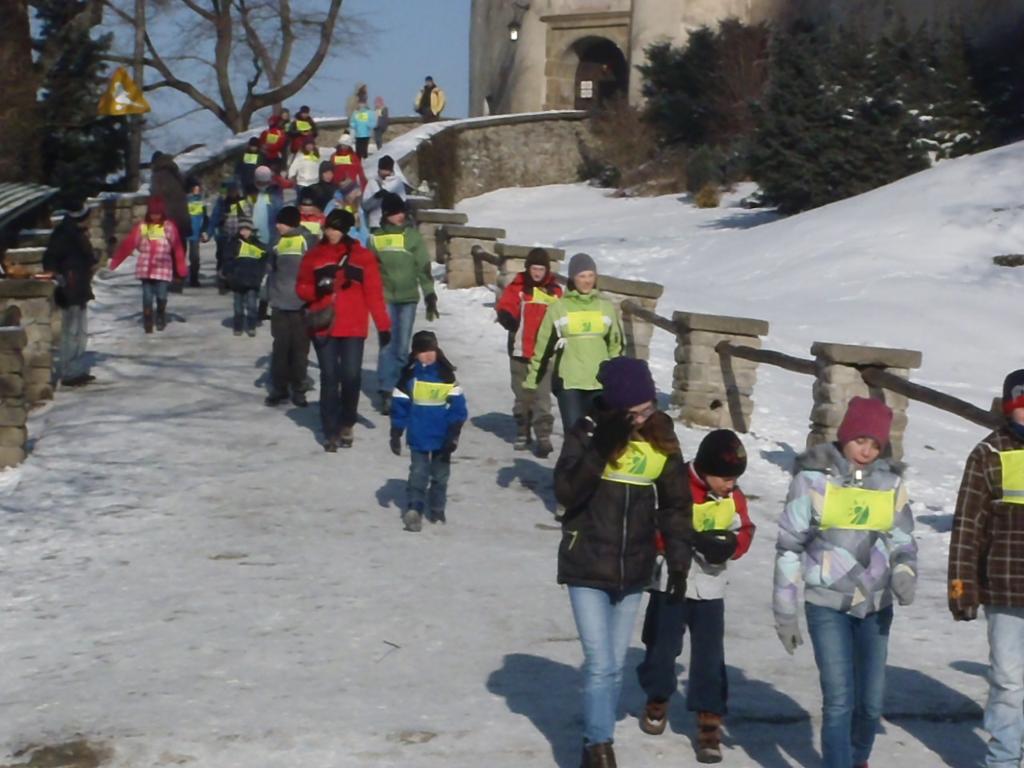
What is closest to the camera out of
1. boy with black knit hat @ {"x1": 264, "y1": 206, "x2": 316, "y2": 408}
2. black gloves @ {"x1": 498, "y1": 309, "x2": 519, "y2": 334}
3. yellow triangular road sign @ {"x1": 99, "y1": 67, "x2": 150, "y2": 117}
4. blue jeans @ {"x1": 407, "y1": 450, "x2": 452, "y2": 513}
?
blue jeans @ {"x1": 407, "y1": 450, "x2": 452, "y2": 513}

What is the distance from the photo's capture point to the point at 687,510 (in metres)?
6.18

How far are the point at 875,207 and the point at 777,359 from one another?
12653 millimetres

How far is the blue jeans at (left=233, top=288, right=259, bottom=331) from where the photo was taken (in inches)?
680

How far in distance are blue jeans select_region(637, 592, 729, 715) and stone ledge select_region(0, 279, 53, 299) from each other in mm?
8391

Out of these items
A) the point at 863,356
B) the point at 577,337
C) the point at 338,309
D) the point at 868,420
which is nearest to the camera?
the point at 868,420

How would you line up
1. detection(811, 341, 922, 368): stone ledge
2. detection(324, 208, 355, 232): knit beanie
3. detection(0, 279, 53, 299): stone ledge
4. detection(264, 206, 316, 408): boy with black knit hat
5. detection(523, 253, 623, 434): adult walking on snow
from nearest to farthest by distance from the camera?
detection(523, 253, 623, 434): adult walking on snow → detection(811, 341, 922, 368): stone ledge → detection(324, 208, 355, 232): knit beanie → detection(264, 206, 316, 408): boy with black knit hat → detection(0, 279, 53, 299): stone ledge

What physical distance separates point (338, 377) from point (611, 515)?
6.40 m

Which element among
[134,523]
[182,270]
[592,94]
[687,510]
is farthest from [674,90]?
[687,510]

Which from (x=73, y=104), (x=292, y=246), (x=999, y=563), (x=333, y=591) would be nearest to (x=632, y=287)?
(x=292, y=246)

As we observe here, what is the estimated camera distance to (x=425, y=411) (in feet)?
33.1

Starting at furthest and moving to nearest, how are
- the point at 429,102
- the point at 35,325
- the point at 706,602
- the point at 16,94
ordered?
the point at 429,102 → the point at 16,94 → the point at 35,325 → the point at 706,602

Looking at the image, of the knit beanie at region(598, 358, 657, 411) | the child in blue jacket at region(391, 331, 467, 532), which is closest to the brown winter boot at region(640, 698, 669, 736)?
the knit beanie at region(598, 358, 657, 411)

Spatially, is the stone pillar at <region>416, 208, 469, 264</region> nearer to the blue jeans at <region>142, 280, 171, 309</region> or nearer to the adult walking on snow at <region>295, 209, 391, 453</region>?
the blue jeans at <region>142, 280, 171, 309</region>

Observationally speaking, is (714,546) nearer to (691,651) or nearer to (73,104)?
(691,651)
